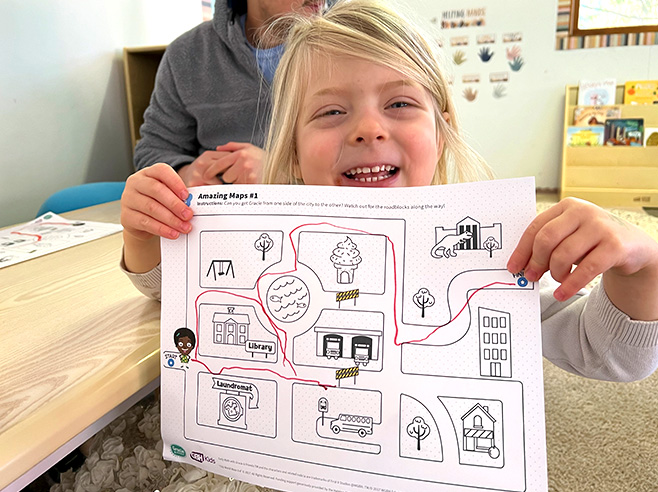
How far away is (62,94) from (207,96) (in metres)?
1.10

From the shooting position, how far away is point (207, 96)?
1233 mm

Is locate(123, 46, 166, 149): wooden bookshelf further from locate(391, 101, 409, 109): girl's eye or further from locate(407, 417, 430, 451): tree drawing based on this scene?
locate(407, 417, 430, 451): tree drawing

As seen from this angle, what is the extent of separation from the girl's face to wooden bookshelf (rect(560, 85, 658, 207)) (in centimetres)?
262

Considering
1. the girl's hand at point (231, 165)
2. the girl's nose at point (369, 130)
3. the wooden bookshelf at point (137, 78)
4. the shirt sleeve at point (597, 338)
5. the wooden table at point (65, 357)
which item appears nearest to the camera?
the wooden table at point (65, 357)

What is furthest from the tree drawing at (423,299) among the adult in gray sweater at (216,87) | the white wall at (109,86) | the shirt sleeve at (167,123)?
the shirt sleeve at (167,123)

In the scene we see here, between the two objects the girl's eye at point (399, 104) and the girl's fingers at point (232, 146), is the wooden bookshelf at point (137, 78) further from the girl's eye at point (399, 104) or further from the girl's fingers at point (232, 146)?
the girl's eye at point (399, 104)

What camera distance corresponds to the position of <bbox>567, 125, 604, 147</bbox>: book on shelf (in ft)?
9.87

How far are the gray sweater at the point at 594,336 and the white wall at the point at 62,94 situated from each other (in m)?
1.46

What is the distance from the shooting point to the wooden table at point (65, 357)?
39 centimetres

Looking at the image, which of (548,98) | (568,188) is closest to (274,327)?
(568,188)

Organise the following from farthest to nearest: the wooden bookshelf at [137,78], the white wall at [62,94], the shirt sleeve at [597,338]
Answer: the wooden bookshelf at [137,78]
the white wall at [62,94]
the shirt sleeve at [597,338]

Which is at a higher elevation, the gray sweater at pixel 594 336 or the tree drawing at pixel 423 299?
the tree drawing at pixel 423 299

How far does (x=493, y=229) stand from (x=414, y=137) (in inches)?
9.9

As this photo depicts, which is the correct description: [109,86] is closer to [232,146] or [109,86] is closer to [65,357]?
[232,146]
